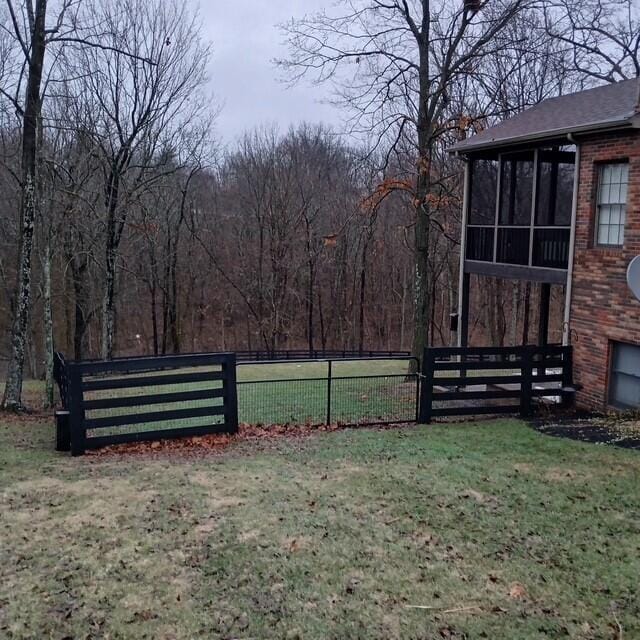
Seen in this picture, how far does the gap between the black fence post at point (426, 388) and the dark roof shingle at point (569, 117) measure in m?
4.83

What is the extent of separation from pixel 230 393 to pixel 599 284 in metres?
6.61

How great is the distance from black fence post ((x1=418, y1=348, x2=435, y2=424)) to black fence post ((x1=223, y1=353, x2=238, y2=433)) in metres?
3.06

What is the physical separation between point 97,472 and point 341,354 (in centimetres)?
2228

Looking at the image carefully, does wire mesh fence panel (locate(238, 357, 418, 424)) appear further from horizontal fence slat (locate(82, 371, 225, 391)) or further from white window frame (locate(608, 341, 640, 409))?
white window frame (locate(608, 341, 640, 409))

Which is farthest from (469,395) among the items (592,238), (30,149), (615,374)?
(30,149)

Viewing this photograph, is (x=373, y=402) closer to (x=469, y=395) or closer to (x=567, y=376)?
(x=469, y=395)

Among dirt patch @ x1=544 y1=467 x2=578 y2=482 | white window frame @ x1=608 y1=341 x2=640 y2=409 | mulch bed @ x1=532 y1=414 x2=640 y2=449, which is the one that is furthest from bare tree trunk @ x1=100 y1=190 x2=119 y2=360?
dirt patch @ x1=544 y1=467 x2=578 y2=482

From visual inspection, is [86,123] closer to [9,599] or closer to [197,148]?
[197,148]

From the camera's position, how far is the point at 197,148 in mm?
27000

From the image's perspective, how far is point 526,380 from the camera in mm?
10461

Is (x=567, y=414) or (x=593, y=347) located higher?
(x=593, y=347)

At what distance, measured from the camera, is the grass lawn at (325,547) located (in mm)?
3945

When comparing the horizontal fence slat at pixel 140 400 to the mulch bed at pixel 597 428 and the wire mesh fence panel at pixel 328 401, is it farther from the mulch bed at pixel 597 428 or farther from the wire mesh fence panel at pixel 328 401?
the mulch bed at pixel 597 428

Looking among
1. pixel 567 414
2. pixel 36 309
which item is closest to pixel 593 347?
pixel 567 414
